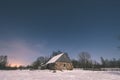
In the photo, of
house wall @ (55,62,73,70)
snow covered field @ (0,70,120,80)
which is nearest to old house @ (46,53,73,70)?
house wall @ (55,62,73,70)

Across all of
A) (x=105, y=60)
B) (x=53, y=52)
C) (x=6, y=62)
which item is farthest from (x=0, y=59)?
(x=105, y=60)

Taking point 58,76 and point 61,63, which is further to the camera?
point 61,63

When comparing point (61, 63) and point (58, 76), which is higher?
point (61, 63)

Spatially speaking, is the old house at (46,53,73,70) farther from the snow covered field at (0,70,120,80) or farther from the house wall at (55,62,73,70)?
the snow covered field at (0,70,120,80)

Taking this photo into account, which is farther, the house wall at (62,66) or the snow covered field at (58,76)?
the house wall at (62,66)

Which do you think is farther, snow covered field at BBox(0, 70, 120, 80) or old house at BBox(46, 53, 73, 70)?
old house at BBox(46, 53, 73, 70)

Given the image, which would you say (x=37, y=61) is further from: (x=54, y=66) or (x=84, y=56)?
(x=54, y=66)

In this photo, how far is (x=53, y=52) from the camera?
8125 centimetres

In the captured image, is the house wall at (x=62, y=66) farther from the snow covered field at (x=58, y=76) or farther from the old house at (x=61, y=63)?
the snow covered field at (x=58, y=76)

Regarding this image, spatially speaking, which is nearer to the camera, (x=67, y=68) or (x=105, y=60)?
(x=67, y=68)

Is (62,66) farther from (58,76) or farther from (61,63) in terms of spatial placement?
(58,76)

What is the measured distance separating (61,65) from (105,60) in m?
55.7

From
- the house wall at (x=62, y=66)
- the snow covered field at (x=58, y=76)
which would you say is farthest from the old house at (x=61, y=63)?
the snow covered field at (x=58, y=76)

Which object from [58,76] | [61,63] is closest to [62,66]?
[61,63]
